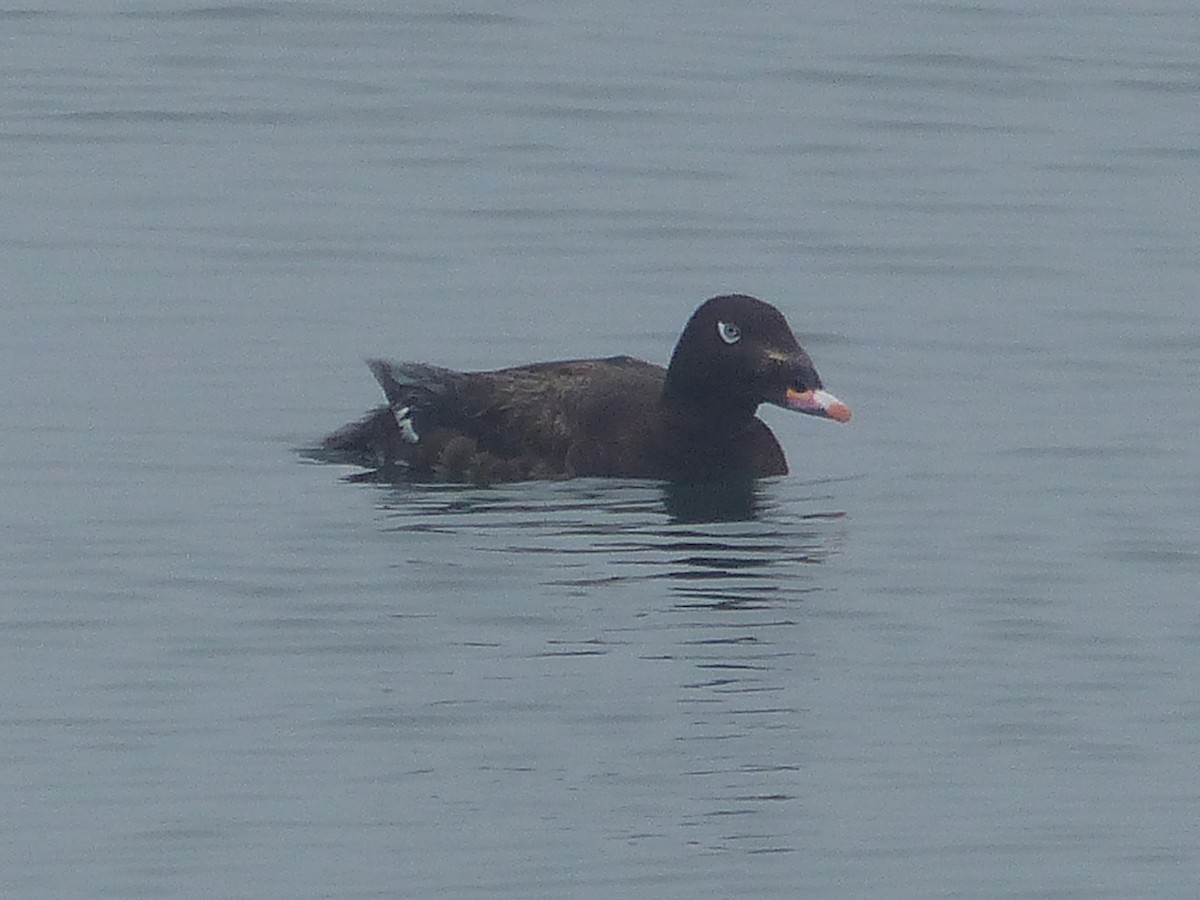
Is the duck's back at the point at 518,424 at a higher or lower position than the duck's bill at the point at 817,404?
lower

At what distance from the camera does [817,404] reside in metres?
13.5

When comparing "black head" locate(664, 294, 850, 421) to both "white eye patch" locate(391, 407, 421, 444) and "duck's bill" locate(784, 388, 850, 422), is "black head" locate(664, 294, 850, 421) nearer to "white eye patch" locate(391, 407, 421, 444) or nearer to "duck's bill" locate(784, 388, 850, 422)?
"duck's bill" locate(784, 388, 850, 422)

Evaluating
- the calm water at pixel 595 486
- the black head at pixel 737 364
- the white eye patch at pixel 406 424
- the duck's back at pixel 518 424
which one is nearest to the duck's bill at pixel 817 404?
the black head at pixel 737 364

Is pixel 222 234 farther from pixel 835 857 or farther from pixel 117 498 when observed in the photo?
pixel 835 857

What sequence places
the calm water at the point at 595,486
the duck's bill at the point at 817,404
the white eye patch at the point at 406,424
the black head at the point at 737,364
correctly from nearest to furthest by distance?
1. the calm water at the point at 595,486
2. the duck's bill at the point at 817,404
3. the black head at the point at 737,364
4. the white eye patch at the point at 406,424

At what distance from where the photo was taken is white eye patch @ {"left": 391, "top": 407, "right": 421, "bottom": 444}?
46.3 feet

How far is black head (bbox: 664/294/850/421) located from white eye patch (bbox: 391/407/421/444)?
952 mm

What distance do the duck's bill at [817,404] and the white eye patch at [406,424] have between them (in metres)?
1.43

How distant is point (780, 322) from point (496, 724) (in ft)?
12.5

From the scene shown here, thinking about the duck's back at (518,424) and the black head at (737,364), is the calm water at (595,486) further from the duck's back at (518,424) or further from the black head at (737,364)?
the black head at (737,364)

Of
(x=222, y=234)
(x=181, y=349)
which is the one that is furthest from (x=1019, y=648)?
(x=222, y=234)

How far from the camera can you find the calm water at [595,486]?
9594mm

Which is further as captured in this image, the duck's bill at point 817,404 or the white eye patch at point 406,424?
the white eye patch at point 406,424

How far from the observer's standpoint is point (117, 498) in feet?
43.5
